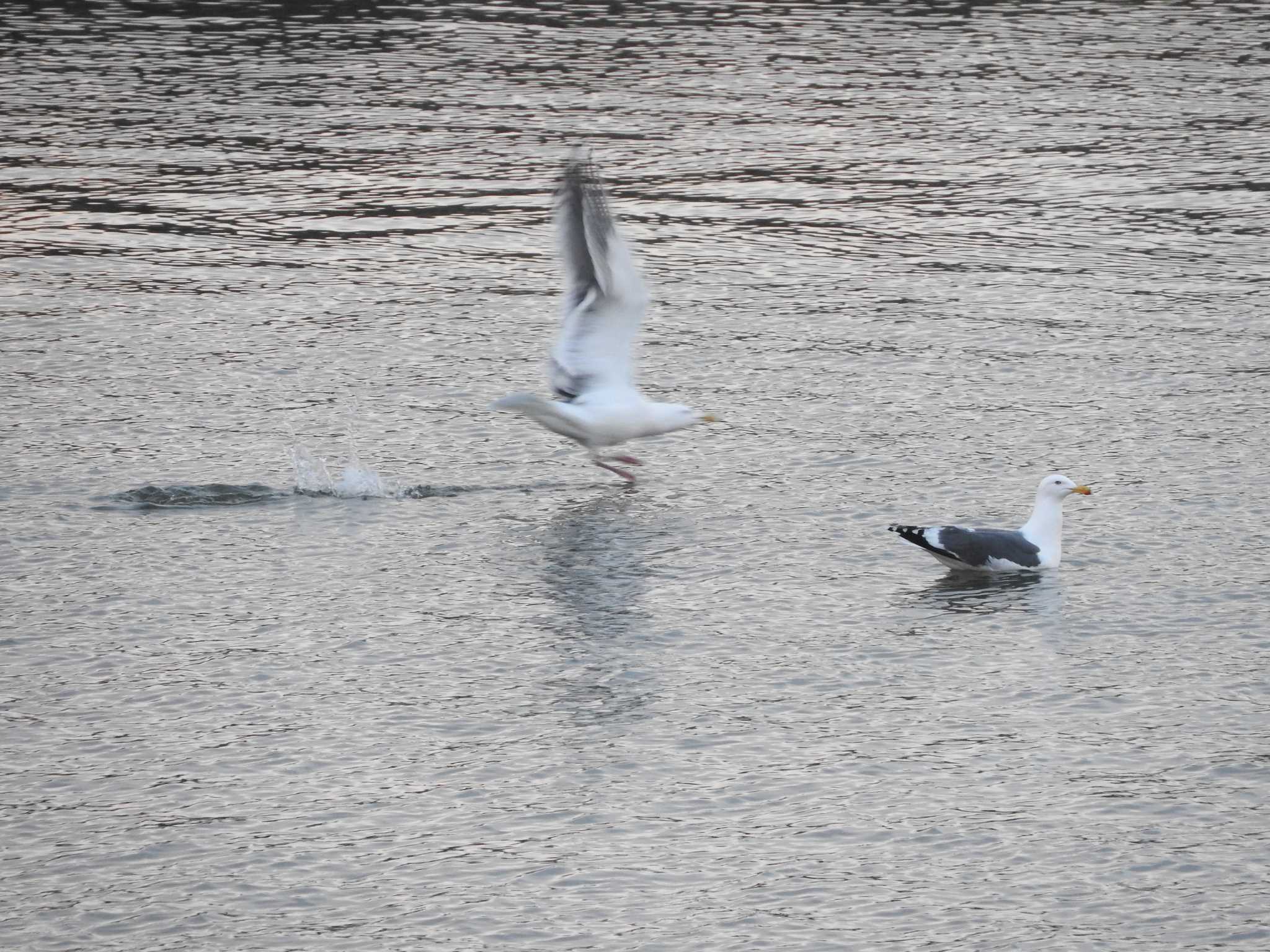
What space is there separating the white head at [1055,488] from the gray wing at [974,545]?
0.32 meters

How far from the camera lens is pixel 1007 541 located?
11867 mm

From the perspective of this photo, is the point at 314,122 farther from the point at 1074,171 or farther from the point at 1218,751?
the point at 1218,751

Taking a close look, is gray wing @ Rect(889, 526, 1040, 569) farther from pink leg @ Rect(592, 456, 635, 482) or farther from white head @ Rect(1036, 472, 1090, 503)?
pink leg @ Rect(592, 456, 635, 482)

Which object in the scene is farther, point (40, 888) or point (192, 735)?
point (192, 735)

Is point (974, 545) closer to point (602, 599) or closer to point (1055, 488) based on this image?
point (1055, 488)

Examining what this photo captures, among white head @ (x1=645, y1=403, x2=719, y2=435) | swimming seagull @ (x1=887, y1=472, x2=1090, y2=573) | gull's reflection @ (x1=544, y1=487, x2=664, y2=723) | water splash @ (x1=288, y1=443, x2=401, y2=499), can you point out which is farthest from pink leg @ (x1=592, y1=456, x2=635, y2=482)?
swimming seagull @ (x1=887, y1=472, x2=1090, y2=573)

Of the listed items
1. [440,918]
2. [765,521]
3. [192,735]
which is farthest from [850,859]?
[765,521]

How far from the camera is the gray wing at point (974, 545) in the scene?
38.7 ft

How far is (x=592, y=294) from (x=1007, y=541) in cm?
370

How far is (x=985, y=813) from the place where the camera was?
8.88 meters

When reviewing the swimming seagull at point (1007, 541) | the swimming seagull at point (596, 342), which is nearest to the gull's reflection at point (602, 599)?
the swimming seagull at point (596, 342)

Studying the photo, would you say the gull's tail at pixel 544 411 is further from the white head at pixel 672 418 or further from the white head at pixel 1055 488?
the white head at pixel 1055 488

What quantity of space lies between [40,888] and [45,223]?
13.1 m

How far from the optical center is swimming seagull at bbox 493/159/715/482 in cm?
1372
